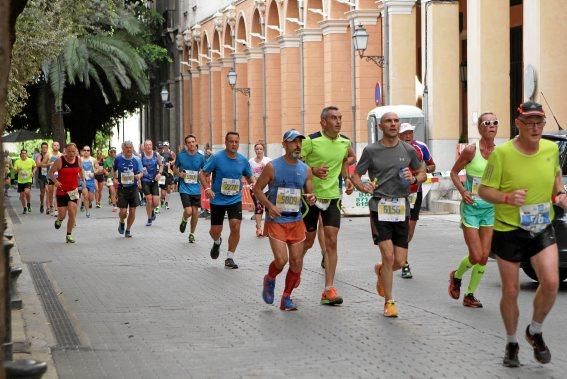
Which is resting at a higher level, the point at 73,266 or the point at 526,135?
the point at 526,135

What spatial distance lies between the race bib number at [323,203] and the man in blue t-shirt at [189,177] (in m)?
9.35

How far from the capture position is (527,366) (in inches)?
344

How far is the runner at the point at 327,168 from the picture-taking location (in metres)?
12.8

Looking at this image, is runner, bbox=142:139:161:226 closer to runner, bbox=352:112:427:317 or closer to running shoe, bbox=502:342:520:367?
runner, bbox=352:112:427:317

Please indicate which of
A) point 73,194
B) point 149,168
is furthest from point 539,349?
point 149,168

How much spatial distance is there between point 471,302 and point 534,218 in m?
3.46

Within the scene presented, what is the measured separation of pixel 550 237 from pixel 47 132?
4612 centimetres

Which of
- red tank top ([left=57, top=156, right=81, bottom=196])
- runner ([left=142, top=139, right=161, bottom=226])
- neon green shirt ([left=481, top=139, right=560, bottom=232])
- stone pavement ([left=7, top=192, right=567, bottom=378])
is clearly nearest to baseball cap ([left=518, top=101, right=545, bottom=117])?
neon green shirt ([left=481, top=139, right=560, bottom=232])

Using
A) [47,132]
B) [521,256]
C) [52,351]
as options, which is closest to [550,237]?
[521,256]

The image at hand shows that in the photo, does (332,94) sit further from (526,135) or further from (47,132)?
(526,135)

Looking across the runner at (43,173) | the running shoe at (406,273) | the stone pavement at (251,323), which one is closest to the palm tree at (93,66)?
the runner at (43,173)

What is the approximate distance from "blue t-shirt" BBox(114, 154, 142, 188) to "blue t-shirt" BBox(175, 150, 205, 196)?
1.27 m

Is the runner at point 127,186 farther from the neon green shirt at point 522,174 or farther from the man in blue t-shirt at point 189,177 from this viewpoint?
the neon green shirt at point 522,174

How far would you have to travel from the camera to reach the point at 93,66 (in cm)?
5228
